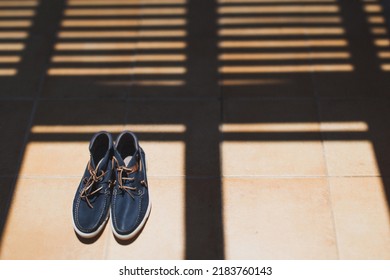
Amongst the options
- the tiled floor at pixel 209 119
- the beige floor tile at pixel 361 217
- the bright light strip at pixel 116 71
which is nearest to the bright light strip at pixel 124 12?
the tiled floor at pixel 209 119

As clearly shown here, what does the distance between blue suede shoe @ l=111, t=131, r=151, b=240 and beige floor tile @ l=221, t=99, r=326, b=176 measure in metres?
0.42

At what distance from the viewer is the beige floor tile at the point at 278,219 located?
1812 mm

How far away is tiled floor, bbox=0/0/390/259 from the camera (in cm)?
186

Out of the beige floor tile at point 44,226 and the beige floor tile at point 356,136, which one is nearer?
the beige floor tile at point 44,226

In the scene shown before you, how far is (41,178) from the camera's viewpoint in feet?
6.72

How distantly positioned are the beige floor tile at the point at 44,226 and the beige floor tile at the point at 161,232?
0.11 metres

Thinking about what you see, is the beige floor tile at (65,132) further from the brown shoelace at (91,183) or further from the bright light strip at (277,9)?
the bright light strip at (277,9)

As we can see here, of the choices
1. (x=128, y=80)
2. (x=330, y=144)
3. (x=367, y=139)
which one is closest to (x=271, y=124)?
(x=330, y=144)

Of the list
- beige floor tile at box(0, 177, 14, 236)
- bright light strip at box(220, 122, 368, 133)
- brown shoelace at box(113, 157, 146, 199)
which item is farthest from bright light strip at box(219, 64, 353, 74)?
beige floor tile at box(0, 177, 14, 236)

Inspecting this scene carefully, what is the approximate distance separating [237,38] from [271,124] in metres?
0.70

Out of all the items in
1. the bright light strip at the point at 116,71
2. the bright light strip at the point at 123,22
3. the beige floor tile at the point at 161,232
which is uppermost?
the bright light strip at the point at 123,22

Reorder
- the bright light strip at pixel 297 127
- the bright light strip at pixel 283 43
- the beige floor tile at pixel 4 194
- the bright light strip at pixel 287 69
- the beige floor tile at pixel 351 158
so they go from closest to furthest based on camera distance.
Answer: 1. the beige floor tile at pixel 4 194
2. the beige floor tile at pixel 351 158
3. the bright light strip at pixel 297 127
4. the bright light strip at pixel 287 69
5. the bright light strip at pixel 283 43

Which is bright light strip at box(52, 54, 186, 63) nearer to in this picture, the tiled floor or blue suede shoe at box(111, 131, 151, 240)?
the tiled floor

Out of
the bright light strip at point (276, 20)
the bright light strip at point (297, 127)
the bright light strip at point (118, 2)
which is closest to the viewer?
the bright light strip at point (297, 127)
